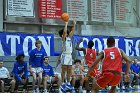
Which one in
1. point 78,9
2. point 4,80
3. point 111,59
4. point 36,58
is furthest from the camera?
point 78,9

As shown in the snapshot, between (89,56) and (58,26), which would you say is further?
(58,26)

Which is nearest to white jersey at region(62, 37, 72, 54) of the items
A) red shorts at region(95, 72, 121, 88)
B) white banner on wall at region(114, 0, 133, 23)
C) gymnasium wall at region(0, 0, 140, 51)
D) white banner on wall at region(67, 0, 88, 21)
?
red shorts at region(95, 72, 121, 88)

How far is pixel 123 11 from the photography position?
2012 cm

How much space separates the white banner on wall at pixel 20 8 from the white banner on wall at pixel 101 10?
12.0ft

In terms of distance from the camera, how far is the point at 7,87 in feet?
44.1

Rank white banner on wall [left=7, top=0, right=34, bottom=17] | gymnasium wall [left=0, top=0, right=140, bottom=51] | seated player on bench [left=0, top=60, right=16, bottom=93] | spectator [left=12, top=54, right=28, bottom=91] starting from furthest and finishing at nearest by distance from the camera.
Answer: gymnasium wall [left=0, top=0, right=140, bottom=51] → white banner on wall [left=7, top=0, right=34, bottom=17] → spectator [left=12, top=54, right=28, bottom=91] → seated player on bench [left=0, top=60, right=16, bottom=93]

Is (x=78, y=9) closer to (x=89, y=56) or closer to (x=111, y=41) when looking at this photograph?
(x=89, y=56)

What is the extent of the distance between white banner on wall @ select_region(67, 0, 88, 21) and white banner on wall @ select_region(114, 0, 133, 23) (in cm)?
213

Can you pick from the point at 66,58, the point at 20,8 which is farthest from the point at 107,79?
the point at 20,8

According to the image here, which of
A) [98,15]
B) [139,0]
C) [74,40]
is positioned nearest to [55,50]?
[74,40]

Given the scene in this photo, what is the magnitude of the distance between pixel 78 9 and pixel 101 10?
149 cm

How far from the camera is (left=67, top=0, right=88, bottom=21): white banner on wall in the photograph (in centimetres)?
1808

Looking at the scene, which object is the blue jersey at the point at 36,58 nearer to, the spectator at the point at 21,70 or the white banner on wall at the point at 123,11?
the spectator at the point at 21,70

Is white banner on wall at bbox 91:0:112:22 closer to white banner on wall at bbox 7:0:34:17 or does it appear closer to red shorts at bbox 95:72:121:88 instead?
white banner on wall at bbox 7:0:34:17
